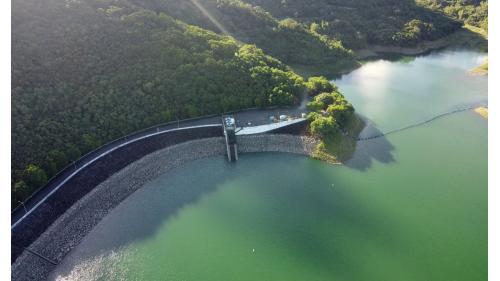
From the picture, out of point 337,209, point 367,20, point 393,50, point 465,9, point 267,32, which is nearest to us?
point 337,209

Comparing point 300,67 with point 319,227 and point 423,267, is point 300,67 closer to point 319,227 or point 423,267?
point 319,227

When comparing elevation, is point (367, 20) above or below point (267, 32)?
below

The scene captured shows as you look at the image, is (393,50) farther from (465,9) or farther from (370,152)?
(370,152)

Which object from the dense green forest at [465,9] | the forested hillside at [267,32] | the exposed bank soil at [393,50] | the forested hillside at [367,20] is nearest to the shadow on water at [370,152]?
the forested hillside at [267,32]

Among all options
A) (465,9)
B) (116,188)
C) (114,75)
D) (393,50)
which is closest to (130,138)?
(116,188)

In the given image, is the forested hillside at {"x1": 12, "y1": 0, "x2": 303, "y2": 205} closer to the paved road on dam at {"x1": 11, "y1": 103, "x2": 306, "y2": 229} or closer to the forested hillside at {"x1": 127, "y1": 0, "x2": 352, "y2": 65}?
the paved road on dam at {"x1": 11, "y1": 103, "x2": 306, "y2": 229}

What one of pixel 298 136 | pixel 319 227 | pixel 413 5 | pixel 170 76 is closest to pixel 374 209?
pixel 319 227
